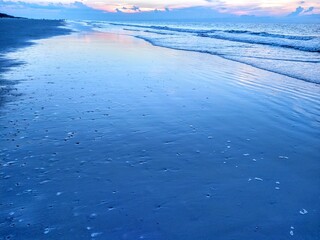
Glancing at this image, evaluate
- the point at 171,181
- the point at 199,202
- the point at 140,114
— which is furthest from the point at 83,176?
the point at 140,114

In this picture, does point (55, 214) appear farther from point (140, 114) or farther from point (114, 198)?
point (140, 114)

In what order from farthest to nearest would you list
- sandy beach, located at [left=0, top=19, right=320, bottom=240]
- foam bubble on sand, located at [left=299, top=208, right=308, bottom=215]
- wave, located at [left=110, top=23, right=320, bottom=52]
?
wave, located at [left=110, top=23, right=320, bottom=52] < foam bubble on sand, located at [left=299, top=208, right=308, bottom=215] < sandy beach, located at [left=0, top=19, right=320, bottom=240]

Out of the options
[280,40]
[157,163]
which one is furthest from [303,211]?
[280,40]

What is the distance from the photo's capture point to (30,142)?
17.0 ft

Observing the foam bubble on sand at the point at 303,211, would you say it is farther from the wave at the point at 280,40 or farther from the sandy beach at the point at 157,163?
the wave at the point at 280,40

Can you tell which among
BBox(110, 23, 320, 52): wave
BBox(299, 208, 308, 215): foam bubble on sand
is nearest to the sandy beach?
BBox(299, 208, 308, 215): foam bubble on sand

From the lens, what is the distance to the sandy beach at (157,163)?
3.35 meters

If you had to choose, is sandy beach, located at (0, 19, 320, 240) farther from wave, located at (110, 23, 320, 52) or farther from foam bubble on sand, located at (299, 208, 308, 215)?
wave, located at (110, 23, 320, 52)

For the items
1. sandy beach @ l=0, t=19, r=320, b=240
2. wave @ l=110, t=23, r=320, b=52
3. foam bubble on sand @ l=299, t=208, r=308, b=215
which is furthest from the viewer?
wave @ l=110, t=23, r=320, b=52

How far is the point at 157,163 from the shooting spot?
4.70 m

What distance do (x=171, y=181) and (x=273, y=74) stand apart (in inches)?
391

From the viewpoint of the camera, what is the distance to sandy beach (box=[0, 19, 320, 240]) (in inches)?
132

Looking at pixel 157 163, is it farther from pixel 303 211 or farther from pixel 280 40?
pixel 280 40

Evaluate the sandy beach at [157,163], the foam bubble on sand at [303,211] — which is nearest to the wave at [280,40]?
the sandy beach at [157,163]
